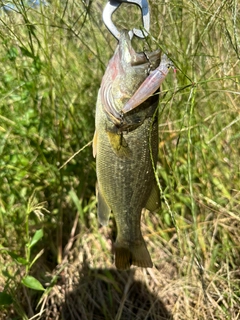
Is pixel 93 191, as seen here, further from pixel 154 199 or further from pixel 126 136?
pixel 126 136

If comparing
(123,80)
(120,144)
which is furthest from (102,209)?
(123,80)

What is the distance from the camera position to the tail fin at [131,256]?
1.91 m

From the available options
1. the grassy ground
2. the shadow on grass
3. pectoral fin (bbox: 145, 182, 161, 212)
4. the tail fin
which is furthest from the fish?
the shadow on grass

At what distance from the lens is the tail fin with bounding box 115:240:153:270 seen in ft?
6.28

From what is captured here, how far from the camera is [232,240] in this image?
2.47m

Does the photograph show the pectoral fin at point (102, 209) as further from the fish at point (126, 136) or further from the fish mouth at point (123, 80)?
the fish mouth at point (123, 80)

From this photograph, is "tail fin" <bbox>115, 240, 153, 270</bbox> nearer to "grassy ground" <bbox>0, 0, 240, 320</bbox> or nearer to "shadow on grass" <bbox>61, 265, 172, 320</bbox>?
"grassy ground" <bbox>0, 0, 240, 320</bbox>

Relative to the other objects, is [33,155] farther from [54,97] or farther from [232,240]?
[232,240]

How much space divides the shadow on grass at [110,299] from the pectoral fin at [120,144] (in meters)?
1.11

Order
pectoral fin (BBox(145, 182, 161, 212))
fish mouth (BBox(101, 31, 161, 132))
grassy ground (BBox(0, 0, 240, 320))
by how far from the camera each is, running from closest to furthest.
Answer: fish mouth (BBox(101, 31, 161, 132))
pectoral fin (BBox(145, 182, 161, 212))
grassy ground (BBox(0, 0, 240, 320))

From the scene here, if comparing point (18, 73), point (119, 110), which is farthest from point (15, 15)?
point (119, 110)

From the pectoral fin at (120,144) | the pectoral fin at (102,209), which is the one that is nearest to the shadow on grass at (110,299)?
the pectoral fin at (102,209)

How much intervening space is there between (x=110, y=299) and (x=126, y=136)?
1.26 meters

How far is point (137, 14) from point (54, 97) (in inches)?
34.1
